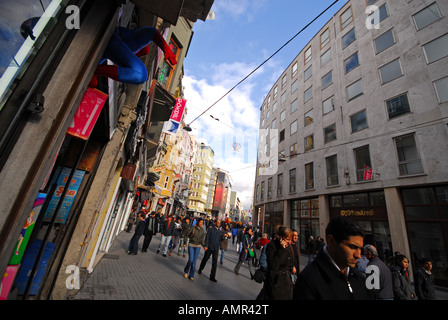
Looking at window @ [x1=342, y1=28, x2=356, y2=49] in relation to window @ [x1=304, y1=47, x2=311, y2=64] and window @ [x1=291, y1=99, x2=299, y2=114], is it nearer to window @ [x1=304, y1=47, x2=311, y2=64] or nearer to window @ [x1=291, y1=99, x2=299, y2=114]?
window @ [x1=304, y1=47, x2=311, y2=64]

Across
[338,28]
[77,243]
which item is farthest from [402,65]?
[77,243]

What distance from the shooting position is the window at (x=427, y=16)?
494 inches

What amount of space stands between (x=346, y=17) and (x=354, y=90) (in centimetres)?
898

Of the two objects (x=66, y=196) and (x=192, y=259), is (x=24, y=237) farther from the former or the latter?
(x=192, y=259)

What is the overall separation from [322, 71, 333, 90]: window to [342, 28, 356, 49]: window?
260cm

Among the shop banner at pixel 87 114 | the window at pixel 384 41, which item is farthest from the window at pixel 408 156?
the shop banner at pixel 87 114

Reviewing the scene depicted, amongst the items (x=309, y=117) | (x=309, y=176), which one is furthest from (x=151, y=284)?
(x=309, y=117)

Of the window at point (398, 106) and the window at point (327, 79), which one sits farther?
the window at point (327, 79)

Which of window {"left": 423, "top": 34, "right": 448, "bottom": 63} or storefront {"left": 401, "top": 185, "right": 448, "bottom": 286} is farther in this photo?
window {"left": 423, "top": 34, "right": 448, "bottom": 63}

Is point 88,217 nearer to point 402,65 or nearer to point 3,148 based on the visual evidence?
point 3,148

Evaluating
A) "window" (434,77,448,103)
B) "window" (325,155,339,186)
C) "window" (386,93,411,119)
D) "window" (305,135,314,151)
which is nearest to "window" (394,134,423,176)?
"window" (386,93,411,119)

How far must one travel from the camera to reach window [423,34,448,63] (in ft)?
38.8

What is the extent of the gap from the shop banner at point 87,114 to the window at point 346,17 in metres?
24.8

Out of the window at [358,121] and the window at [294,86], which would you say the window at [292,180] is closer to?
the window at [358,121]
